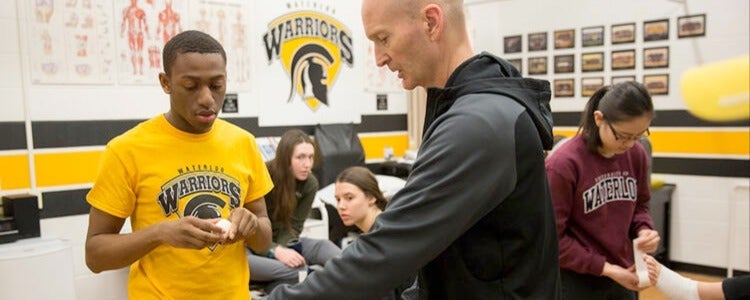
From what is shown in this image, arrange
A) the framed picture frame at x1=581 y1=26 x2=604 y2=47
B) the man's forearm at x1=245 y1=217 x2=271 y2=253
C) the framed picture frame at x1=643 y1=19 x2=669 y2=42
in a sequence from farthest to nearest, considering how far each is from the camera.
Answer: the framed picture frame at x1=581 y1=26 x2=604 y2=47, the framed picture frame at x1=643 y1=19 x2=669 y2=42, the man's forearm at x1=245 y1=217 x2=271 y2=253

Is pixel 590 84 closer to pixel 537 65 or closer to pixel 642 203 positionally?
pixel 537 65

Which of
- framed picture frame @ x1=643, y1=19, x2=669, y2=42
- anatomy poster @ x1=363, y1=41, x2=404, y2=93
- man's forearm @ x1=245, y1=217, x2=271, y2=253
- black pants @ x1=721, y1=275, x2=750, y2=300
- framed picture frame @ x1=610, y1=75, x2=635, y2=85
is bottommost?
black pants @ x1=721, y1=275, x2=750, y2=300

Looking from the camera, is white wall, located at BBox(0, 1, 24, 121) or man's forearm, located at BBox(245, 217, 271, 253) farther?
white wall, located at BBox(0, 1, 24, 121)

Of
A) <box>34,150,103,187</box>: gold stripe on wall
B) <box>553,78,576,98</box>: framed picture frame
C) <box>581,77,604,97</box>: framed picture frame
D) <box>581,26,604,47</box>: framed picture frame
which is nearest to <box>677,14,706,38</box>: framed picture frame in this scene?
<box>581,26,604,47</box>: framed picture frame

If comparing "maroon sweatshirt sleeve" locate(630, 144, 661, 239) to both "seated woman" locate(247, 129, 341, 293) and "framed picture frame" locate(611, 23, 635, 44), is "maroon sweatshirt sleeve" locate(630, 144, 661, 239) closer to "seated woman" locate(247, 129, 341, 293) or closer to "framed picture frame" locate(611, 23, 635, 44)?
Result: "seated woman" locate(247, 129, 341, 293)

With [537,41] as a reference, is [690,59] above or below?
below

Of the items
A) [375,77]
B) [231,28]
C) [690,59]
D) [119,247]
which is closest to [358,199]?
[119,247]

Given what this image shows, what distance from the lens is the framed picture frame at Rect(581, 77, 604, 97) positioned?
5996mm

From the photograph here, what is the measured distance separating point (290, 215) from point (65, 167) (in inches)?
61.5

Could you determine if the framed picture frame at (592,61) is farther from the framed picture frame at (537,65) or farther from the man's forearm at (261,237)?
the man's forearm at (261,237)

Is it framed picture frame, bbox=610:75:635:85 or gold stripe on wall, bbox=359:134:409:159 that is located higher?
framed picture frame, bbox=610:75:635:85

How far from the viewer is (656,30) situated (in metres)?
5.57

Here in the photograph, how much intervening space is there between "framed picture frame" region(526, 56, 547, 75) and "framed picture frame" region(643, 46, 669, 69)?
41.2 inches

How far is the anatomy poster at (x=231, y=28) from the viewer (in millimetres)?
4715
